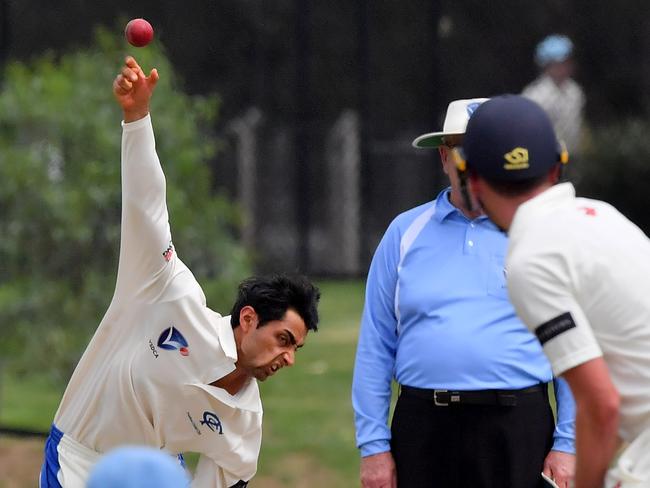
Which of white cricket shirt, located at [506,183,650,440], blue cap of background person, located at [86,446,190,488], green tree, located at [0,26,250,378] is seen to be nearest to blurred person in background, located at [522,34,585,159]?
green tree, located at [0,26,250,378]

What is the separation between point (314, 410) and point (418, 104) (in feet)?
12.4

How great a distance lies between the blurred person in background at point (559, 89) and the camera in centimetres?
Answer: 1201

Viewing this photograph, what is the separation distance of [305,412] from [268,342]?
423 centimetres

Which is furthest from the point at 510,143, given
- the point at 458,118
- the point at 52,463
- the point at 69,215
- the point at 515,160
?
the point at 69,215

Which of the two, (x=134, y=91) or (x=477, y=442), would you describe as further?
(x=477, y=442)

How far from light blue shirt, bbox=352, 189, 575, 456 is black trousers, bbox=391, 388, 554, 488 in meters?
0.08

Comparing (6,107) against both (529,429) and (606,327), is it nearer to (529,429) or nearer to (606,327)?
(529,429)

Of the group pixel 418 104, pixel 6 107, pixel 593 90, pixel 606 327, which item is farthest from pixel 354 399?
pixel 593 90

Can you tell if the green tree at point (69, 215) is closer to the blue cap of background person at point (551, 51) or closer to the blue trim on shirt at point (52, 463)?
the blue trim on shirt at point (52, 463)

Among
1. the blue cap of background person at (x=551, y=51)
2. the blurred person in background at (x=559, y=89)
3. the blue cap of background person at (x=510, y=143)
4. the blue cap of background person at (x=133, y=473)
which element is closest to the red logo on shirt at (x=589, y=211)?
the blue cap of background person at (x=510, y=143)

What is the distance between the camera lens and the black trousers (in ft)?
15.6

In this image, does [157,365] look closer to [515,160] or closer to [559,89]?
[515,160]

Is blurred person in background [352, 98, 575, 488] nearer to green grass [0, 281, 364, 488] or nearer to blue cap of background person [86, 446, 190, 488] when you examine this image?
blue cap of background person [86, 446, 190, 488]

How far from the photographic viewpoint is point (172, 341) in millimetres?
4477
